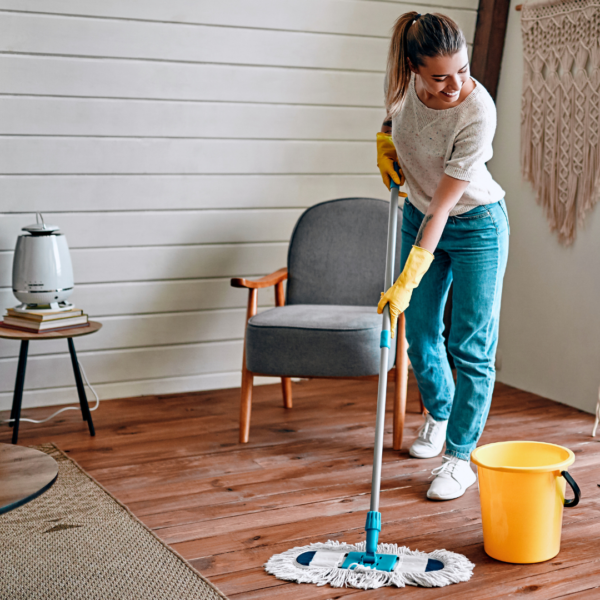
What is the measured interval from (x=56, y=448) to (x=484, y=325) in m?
1.39

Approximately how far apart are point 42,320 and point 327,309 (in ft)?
3.10

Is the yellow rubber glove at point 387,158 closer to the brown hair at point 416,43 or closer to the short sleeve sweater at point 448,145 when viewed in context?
the short sleeve sweater at point 448,145

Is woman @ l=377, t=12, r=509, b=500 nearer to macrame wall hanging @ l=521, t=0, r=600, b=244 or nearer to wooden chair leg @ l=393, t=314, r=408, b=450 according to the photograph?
wooden chair leg @ l=393, t=314, r=408, b=450

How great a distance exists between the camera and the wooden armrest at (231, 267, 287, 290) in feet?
8.39

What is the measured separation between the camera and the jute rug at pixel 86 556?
5.14ft

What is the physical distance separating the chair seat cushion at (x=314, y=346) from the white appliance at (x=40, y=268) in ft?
2.18

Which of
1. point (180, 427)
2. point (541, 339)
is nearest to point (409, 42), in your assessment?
point (180, 427)

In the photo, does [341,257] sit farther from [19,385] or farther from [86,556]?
[86,556]

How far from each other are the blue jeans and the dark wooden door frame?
136cm

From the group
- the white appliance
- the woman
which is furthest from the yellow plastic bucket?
the white appliance

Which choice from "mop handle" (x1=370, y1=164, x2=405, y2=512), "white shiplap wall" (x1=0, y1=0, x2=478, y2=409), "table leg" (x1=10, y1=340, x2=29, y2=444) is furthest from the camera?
"white shiplap wall" (x1=0, y1=0, x2=478, y2=409)

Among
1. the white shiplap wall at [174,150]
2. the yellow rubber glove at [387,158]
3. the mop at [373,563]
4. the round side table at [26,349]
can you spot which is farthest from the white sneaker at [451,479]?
the white shiplap wall at [174,150]

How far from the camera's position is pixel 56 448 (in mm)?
2434

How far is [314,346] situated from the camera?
2.38 m
